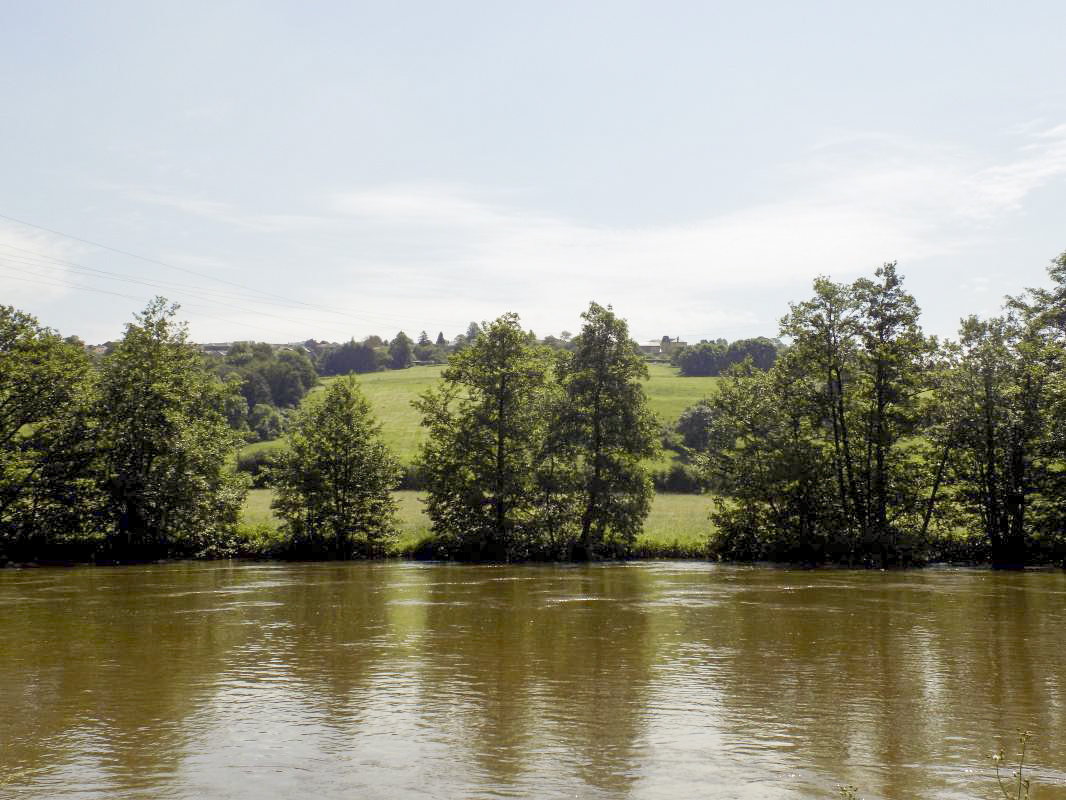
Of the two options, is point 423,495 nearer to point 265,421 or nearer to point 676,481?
point 676,481

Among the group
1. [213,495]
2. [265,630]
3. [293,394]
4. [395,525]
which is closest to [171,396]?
[213,495]

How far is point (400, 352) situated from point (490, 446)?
138 metres

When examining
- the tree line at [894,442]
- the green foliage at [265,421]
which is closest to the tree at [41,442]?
the tree line at [894,442]

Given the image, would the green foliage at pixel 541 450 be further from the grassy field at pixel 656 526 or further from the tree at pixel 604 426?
the grassy field at pixel 656 526

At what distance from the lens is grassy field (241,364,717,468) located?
90562 mm

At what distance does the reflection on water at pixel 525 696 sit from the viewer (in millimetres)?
10391

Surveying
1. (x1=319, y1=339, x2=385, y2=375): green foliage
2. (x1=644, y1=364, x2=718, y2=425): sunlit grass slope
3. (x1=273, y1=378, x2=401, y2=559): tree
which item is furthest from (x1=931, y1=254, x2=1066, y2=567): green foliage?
(x1=319, y1=339, x2=385, y2=375): green foliage

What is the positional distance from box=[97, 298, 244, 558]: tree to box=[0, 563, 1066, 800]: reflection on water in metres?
19.0

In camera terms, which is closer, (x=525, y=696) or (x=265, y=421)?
(x=525, y=696)

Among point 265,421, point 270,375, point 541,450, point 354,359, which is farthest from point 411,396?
point 541,450

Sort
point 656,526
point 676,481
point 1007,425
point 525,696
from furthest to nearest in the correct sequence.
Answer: point 676,481 < point 656,526 < point 1007,425 < point 525,696

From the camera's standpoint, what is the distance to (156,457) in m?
49.2

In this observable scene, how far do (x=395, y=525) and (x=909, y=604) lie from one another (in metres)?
31.2

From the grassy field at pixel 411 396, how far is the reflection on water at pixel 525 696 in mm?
49505
